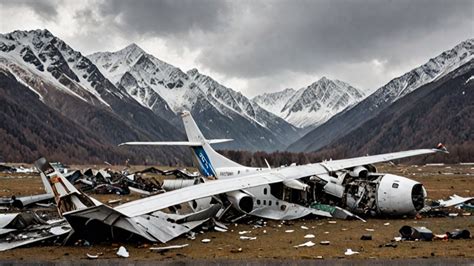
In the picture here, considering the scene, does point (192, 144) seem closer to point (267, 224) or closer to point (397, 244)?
point (267, 224)

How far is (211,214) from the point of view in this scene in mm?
22750

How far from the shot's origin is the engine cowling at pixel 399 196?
23188mm

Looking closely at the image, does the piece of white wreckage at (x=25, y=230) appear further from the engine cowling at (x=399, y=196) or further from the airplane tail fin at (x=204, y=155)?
the engine cowling at (x=399, y=196)

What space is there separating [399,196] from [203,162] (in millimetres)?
15313

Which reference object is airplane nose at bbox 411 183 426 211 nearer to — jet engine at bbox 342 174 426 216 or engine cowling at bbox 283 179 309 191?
jet engine at bbox 342 174 426 216

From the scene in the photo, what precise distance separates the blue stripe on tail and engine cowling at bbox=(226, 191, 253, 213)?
976 centimetres

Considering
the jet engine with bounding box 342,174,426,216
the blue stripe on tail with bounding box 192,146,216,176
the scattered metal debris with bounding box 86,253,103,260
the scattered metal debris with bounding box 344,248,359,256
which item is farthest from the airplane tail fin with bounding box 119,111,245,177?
the scattered metal debris with bounding box 344,248,359,256

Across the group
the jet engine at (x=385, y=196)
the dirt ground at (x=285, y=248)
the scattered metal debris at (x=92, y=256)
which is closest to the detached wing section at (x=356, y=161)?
the jet engine at (x=385, y=196)

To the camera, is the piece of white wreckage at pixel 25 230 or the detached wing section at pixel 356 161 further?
the detached wing section at pixel 356 161

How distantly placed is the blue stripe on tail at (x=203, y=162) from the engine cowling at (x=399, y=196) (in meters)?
13.0

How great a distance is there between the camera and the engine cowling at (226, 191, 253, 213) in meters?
23.4

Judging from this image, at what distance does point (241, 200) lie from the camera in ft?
76.8

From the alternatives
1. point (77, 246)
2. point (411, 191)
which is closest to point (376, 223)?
point (411, 191)

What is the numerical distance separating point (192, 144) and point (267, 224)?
12.1m
